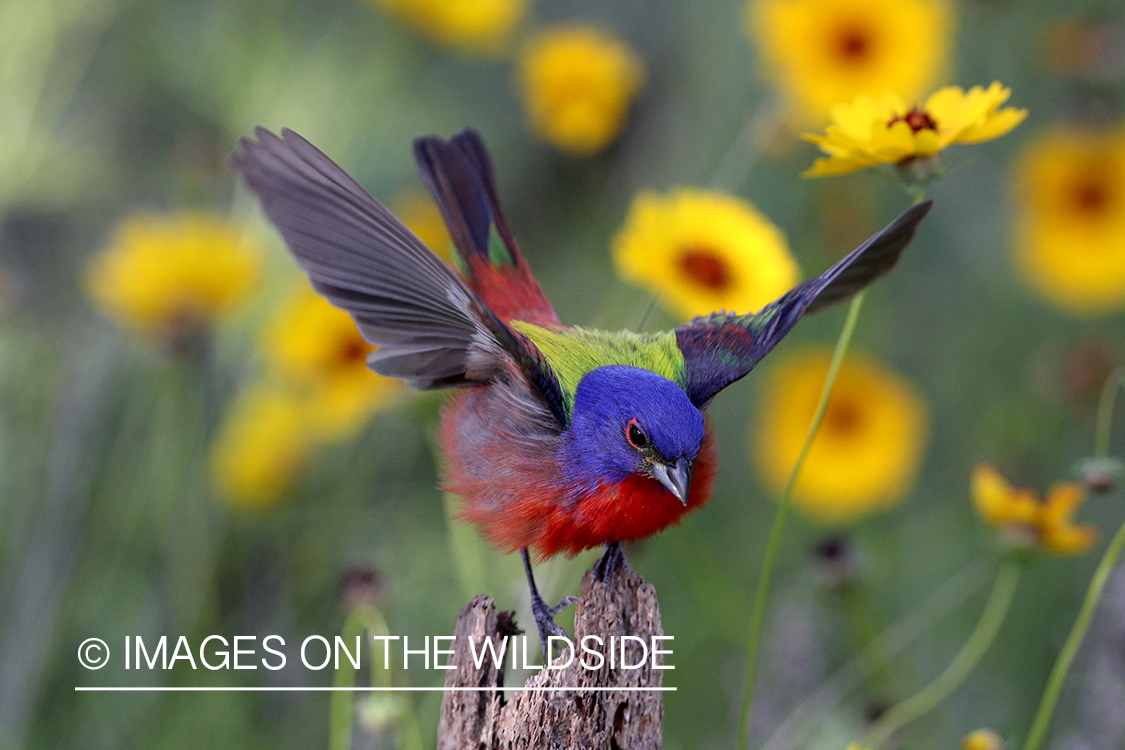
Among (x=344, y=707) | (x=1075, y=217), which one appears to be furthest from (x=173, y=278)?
(x=1075, y=217)

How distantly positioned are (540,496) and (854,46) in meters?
1.16

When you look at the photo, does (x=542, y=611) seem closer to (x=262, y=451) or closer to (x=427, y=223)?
(x=262, y=451)

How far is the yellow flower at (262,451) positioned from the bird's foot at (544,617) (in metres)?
0.81

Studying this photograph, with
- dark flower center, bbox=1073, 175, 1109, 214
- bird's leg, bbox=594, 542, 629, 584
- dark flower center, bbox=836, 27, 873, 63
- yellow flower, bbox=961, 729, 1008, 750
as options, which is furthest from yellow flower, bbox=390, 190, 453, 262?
dark flower center, bbox=1073, 175, 1109, 214

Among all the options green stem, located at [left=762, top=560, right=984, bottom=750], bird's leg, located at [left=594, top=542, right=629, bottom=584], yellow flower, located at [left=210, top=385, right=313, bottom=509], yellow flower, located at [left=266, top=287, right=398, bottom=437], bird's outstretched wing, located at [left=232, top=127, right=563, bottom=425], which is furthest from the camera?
A: yellow flower, located at [left=210, top=385, right=313, bottom=509]

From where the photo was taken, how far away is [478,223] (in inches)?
44.3

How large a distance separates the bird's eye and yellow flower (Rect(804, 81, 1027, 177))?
24 cm

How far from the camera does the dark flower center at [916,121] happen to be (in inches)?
34.6

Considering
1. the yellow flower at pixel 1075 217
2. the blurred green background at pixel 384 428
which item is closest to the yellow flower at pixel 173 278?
the blurred green background at pixel 384 428

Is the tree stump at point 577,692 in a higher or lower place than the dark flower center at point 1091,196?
lower

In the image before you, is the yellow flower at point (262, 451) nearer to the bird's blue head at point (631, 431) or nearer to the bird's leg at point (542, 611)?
the bird's leg at point (542, 611)

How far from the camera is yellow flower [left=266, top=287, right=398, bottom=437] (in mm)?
1479

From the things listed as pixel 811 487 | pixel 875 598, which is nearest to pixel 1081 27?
pixel 811 487

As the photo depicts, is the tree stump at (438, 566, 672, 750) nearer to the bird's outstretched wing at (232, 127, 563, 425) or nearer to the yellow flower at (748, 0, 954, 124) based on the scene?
the bird's outstretched wing at (232, 127, 563, 425)
